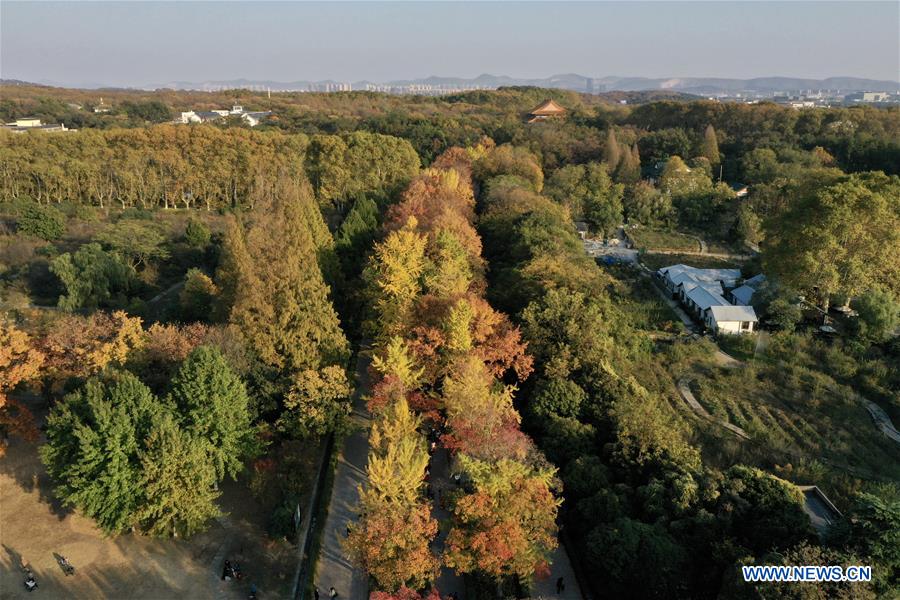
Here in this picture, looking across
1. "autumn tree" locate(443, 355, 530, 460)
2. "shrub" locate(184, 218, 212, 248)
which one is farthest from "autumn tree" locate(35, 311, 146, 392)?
"shrub" locate(184, 218, 212, 248)

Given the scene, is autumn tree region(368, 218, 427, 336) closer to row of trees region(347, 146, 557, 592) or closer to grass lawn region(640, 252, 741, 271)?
row of trees region(347, 146, 557, 592)

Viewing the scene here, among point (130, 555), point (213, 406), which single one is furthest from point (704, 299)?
point (130, 555)

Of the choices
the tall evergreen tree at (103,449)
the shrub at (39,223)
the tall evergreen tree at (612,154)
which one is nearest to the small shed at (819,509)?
the tall evergreen tree at (103,449)

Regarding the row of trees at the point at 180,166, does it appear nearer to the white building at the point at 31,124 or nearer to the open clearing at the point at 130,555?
the white building at the point at 31,124

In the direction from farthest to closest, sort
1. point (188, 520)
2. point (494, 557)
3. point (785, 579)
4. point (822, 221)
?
point (822, 221)
point (188, 520)
point (494, 557)
point (785, 579)

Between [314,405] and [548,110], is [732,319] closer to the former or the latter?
[314,405]

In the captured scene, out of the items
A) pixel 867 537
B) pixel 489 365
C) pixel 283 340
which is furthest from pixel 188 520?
pixel 867 537

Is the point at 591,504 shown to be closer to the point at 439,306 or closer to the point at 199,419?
the point at 439,306
